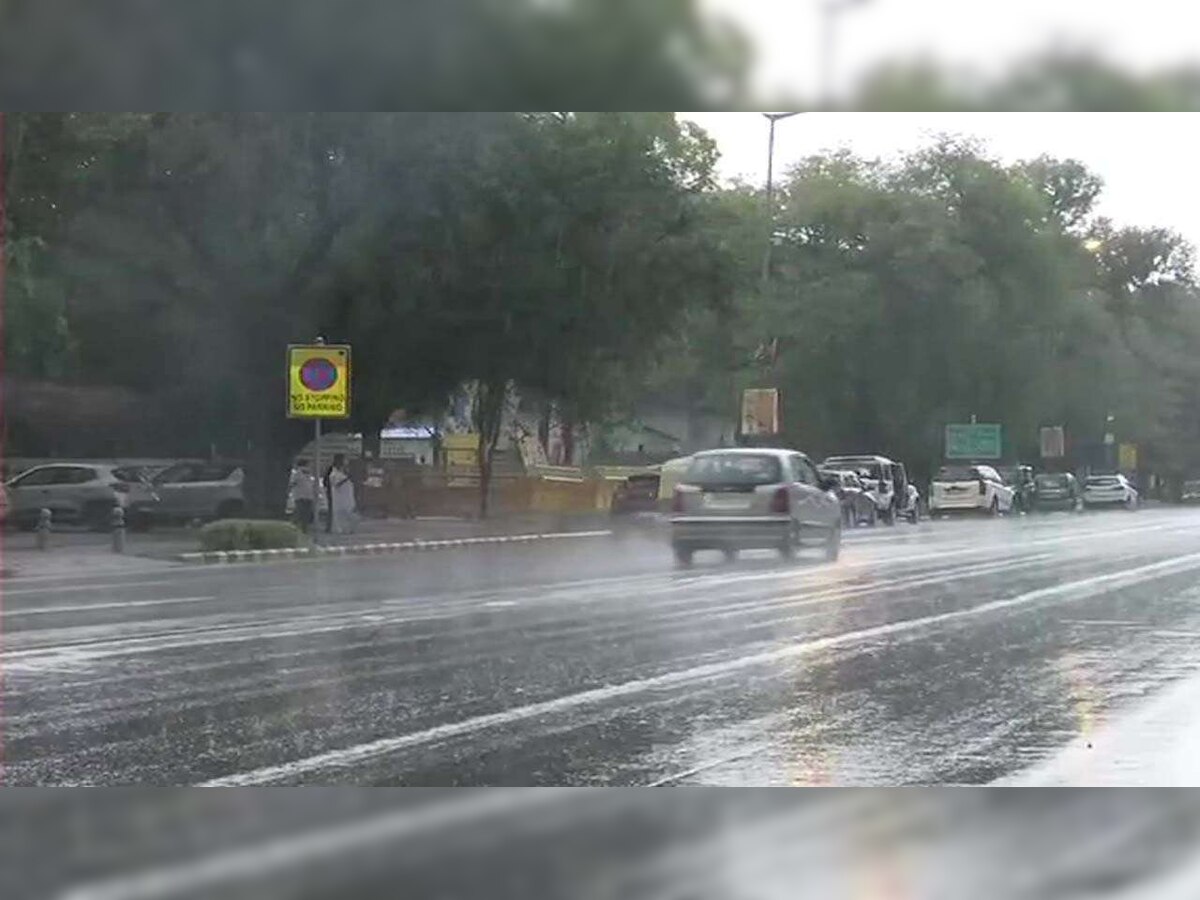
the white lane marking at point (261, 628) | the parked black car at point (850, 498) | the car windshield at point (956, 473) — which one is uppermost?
the car windshield at point (956, 473)

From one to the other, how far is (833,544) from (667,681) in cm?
100

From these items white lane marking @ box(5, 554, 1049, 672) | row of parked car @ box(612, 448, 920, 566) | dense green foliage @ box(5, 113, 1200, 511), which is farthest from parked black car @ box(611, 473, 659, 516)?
white lane marking @ box(5, 554, 1049, 672)

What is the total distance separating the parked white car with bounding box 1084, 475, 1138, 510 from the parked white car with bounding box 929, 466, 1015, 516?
394 mm

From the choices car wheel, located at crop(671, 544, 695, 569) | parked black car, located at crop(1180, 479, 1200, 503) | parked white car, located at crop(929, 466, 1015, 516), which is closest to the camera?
car wheel, located at crop(671, 544, 695, 569)

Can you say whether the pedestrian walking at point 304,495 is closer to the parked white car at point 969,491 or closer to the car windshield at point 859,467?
the car windshield at point 859,467

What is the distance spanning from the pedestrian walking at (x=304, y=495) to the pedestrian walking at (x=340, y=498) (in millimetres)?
66

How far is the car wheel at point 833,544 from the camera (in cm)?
762

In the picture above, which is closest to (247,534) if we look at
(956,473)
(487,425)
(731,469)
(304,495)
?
(304,495)

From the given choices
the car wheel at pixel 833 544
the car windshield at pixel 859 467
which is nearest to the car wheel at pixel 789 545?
the car wheel at pixel 833 544

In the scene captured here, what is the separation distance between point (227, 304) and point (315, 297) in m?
0.37

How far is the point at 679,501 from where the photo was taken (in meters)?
7.21

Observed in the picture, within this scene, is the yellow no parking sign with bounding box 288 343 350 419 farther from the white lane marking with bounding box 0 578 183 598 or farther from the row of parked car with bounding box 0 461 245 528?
the white lane marking with bounding box 0 578 183 598

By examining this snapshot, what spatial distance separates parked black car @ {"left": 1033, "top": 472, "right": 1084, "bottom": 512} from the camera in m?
8.00

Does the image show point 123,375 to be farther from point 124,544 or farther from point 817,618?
point 817,618
